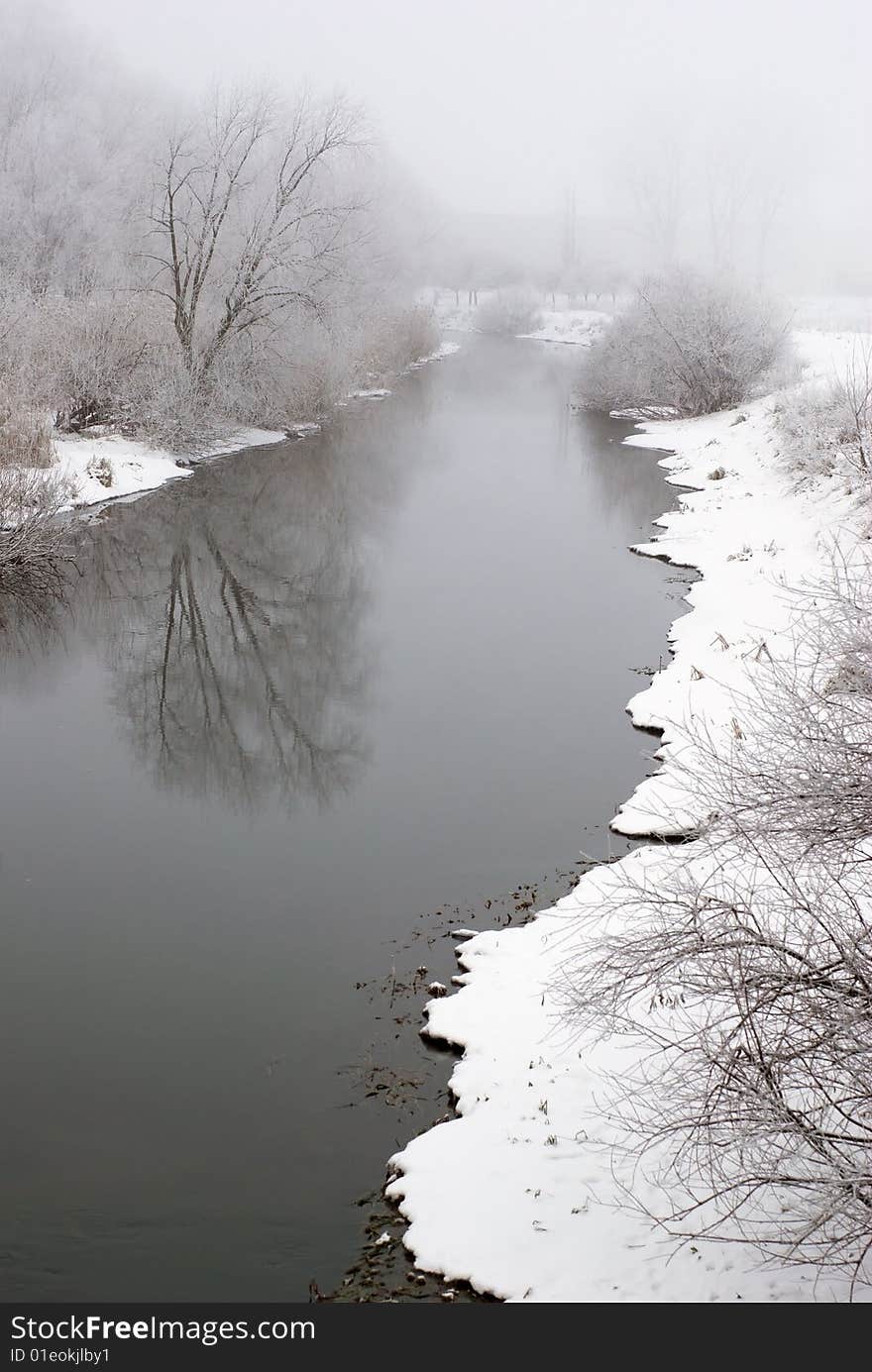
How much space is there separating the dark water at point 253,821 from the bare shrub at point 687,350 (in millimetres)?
11428

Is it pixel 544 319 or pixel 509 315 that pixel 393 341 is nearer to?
pixel 509 315

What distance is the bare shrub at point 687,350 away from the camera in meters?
28.9

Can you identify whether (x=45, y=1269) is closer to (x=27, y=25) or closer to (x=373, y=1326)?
(x=373, y=1326)

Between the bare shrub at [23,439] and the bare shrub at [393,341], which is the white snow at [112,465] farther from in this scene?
the bare shrub at [393,341]

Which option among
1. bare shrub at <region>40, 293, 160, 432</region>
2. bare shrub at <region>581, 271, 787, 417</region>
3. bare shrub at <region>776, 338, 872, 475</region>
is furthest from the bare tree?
bare shrub at <region>776, 338, 872, 475</region>

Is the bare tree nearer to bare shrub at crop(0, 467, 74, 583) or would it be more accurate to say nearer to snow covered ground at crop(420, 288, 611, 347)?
bare shrub at crop(0, 467, 74, 583)

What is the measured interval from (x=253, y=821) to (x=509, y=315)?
2708 inches

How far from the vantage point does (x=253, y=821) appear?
9211mm

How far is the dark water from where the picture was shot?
5.40 metres

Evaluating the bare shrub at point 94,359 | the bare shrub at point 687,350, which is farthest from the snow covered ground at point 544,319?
the bare shrub at point 94,359

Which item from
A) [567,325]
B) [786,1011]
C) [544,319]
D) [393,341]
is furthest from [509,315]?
[786,1011]

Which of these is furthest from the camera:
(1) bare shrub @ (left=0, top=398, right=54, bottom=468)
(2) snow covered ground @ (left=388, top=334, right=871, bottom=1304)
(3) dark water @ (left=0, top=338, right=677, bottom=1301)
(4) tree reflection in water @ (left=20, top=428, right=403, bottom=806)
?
(1) bare shrub @ (left=0, top=398, right=54, bottom=468)

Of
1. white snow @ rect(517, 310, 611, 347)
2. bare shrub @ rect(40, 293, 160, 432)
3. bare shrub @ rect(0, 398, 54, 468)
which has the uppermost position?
white snow @ rect(517, 310, 611, 347)

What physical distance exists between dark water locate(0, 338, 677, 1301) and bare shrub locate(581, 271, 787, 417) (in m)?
11.4
